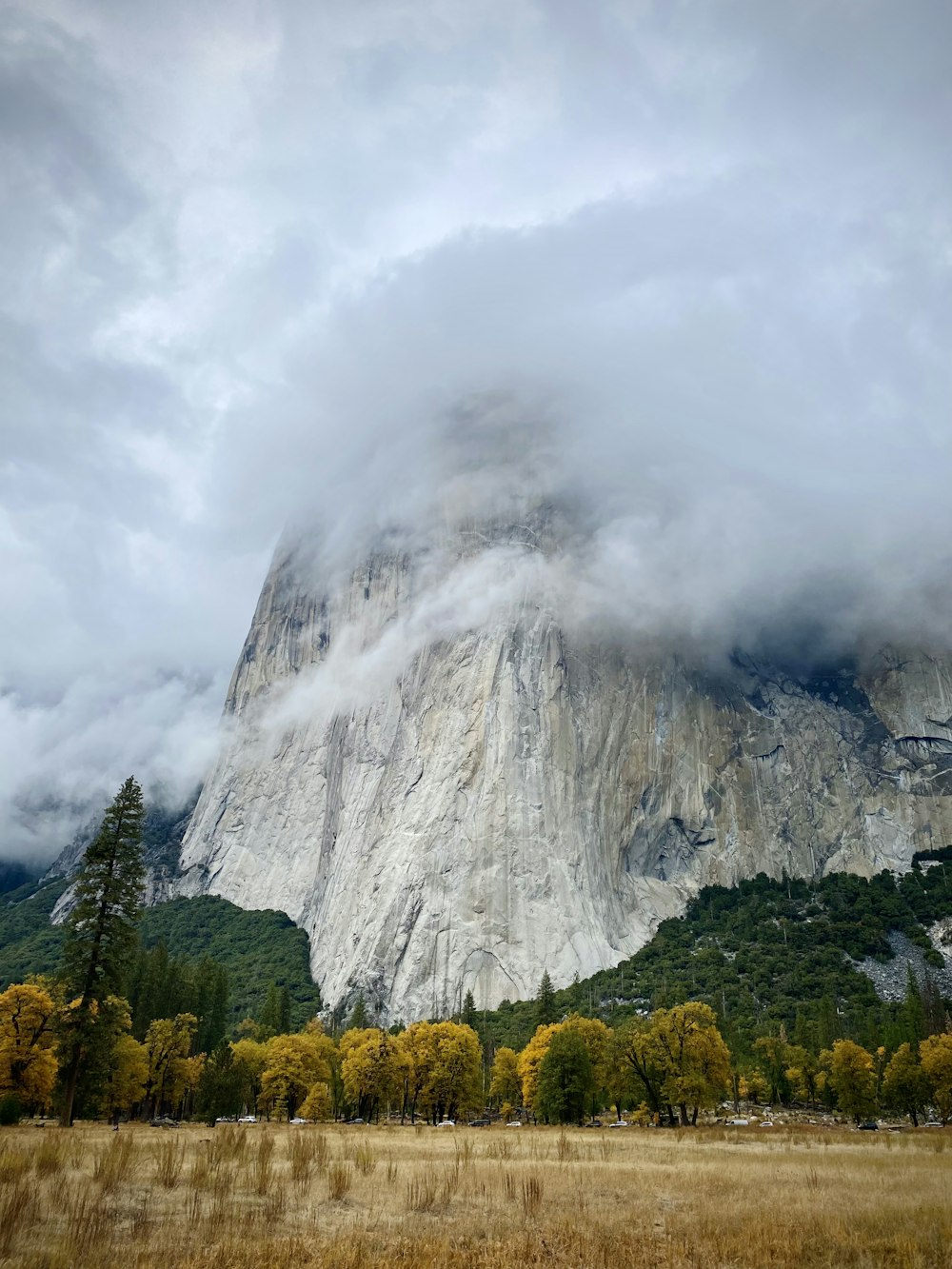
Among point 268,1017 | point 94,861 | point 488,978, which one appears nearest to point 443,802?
point 488,978

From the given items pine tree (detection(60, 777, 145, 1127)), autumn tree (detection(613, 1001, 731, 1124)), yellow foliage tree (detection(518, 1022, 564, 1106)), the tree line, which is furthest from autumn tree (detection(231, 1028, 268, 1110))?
pine tree (detection(60, 777, 145, 1127))

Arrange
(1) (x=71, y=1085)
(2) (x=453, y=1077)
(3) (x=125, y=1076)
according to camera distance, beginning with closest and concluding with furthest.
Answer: (1) (x=71, y=1085)
(3) (x=125, y=1076)
(2) (x=453, y=1077)

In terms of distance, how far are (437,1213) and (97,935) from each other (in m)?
23.1

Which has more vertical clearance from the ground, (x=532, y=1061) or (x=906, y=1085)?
(x=532, y=1061)

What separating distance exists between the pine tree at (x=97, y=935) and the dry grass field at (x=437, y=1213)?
13.7 m

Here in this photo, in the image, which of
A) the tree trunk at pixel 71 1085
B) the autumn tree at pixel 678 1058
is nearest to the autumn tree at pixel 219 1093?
the tree trunk at pixel 71 1085

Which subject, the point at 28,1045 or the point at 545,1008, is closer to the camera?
the point at 28,1045

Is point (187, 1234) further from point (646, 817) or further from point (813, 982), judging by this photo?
point (646, 817)

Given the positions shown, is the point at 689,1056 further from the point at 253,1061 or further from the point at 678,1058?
the point at 253,1061

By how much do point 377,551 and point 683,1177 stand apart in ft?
499

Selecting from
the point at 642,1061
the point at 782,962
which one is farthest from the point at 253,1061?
the point at 782,962

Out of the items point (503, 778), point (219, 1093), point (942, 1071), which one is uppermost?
point (503, 778)

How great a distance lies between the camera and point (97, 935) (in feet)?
97.9

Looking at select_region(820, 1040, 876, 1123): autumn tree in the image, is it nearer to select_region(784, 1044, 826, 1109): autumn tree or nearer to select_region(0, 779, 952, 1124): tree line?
select_region(0, 779, 952, 1124): tree line
